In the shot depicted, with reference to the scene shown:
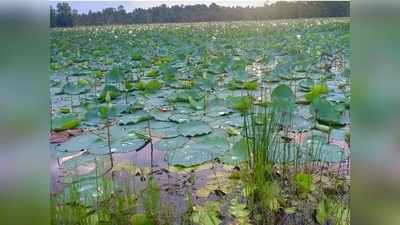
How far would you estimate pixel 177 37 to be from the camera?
1.60 meters

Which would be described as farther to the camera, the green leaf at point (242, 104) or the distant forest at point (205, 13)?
the green leaf at point (242, 104)

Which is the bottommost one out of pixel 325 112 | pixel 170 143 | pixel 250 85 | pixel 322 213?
pixel 322 213

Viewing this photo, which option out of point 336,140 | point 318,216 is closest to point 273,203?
point 318,216

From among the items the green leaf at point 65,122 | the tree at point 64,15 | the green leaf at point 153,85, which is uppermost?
the tree at point 64,15

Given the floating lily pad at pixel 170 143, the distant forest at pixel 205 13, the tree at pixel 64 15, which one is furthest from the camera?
the floating lily pad at pixel 170 143

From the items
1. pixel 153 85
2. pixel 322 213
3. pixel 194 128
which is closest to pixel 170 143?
pixel 194 128

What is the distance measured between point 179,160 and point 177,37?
1.76 feet

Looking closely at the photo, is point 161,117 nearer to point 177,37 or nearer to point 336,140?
point 177,37

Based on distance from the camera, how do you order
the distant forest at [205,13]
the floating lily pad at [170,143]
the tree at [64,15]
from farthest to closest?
the floating lily pad at [170,143], the distant forest at [205,13], the tree at [64,15]

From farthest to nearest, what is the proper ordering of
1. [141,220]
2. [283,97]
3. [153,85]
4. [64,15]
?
[153,85], [283,97], [141,220], [64,15]

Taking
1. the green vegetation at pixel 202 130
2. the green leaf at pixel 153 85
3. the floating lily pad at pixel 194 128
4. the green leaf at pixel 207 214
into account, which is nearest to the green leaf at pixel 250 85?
the green vegetation at pixel 202 130

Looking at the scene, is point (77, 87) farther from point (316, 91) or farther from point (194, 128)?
point (316, 91)

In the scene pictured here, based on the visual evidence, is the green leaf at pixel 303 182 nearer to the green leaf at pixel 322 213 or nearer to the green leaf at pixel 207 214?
the green leaf at pixel 322 213

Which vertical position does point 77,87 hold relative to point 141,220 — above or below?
above
